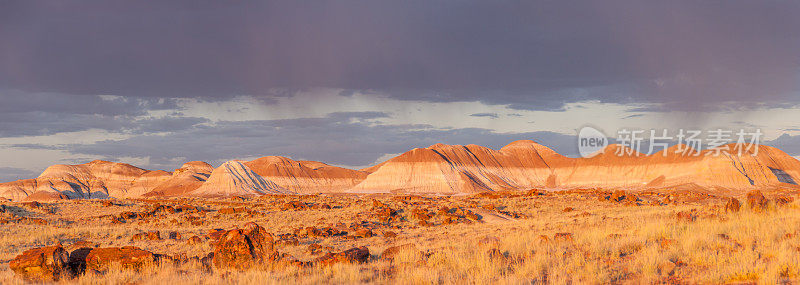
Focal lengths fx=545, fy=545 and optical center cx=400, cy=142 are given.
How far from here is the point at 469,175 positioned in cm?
12250

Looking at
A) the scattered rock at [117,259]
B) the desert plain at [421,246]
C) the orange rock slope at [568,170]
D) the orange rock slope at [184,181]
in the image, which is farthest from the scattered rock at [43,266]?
the orange rock slope at [184,181]

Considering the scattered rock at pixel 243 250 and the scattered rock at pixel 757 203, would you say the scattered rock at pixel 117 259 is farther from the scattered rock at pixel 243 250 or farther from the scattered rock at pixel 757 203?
the scattered rock at pixel 757 203

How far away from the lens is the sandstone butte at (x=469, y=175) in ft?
327

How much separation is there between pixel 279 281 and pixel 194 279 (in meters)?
1.72

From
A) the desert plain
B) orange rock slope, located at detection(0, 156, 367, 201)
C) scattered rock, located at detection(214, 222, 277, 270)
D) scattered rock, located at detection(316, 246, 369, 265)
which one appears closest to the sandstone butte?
orange rock slope, located at detection(0, 156, 367, 201)

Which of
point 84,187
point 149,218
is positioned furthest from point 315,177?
point 149,218

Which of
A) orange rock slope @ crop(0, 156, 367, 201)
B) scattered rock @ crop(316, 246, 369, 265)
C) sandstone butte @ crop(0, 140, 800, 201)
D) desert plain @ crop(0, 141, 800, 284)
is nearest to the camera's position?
desert plain @ crop(0, 141, 800, 284)

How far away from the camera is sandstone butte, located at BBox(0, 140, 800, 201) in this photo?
99.6 meters

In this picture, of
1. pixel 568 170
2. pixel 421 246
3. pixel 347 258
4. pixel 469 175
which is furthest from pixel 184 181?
pixel 347 258

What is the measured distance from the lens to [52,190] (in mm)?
151750

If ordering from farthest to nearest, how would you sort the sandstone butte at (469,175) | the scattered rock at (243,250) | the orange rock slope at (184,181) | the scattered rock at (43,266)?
the orange rock slope at (184,181), the sandstone butte at (469,175), the scattered rock at (243,250), the scattered rock at (43,266)

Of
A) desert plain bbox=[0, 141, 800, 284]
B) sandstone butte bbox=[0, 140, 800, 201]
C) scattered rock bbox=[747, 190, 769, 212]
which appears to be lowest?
desert plain bbox=[0, 141, 800, 284]

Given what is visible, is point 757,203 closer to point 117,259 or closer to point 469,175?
point 117,259

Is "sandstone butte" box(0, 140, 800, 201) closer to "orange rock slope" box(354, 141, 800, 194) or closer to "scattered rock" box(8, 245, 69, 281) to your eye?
"orange rock slope" box(354, 141, 800, 194)
